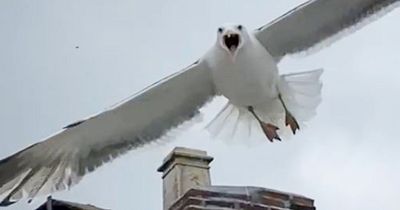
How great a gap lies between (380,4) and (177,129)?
1114 mm

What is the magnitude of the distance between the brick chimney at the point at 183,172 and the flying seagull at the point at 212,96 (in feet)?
1.73

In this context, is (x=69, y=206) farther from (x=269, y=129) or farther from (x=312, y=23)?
(x=312, y=23)

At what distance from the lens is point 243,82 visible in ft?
12.2

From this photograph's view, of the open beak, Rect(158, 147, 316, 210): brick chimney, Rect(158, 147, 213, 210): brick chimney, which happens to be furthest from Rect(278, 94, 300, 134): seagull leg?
Rect(158, 147, 316, 210): brick chimney

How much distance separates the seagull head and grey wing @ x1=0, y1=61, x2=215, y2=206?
0.68ft

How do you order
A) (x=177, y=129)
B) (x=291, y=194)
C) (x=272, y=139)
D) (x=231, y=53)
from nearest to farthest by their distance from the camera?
1. (x=291, y=194)
2. (x=231, y=53)
3. (x=272, y=139)
4. (x=177, y=129)

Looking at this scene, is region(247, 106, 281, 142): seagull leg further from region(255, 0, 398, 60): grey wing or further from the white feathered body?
region(255, 0, 398, 60): grey wing

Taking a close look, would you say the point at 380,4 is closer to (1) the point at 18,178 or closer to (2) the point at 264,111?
(2) the point at 264,111

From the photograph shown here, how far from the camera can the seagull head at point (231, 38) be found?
365 centimetres

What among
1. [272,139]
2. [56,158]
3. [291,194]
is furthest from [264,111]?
[291,194]

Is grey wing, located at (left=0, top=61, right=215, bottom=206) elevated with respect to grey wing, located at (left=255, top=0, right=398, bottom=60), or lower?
lower

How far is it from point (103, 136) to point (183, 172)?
828 mm

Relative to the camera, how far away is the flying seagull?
3.73 meters

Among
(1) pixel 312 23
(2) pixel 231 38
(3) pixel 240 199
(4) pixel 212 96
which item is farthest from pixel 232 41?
(3) pixel 240 199
